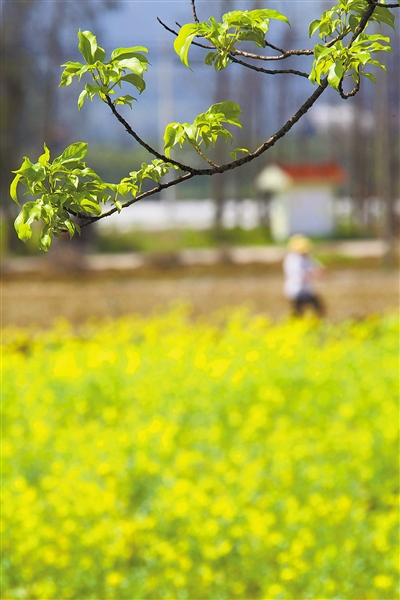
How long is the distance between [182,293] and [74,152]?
8819 mm

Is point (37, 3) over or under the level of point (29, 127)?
over

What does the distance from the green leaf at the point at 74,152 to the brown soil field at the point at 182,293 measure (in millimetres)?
7040

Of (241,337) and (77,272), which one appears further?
(77,272)

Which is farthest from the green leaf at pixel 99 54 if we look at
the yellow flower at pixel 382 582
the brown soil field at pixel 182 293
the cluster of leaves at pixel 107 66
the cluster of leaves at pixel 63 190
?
the brown soil field at pixel 182 293

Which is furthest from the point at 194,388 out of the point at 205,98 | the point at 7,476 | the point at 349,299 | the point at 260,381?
the point at 205,98

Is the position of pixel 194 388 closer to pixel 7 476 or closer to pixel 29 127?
pixel 7 476

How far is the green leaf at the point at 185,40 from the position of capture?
0.90m

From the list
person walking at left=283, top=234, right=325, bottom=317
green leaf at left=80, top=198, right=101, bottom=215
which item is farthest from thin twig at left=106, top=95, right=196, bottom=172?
person walking at left=283, top=234, right=325, bottom=317

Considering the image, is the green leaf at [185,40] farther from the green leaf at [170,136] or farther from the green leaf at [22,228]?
the green leaf at [22,228]

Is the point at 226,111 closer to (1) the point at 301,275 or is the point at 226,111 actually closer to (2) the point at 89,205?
(2) the point at 89,205

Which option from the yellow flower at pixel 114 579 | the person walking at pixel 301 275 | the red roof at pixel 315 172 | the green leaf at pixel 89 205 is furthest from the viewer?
A: the red roof at pixel 315 172

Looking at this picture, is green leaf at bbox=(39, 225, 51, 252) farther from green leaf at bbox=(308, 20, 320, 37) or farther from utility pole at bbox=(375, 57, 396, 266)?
utility pole at bbox=(375, 57, 396, 266)

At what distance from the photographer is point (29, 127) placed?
11.8 meters

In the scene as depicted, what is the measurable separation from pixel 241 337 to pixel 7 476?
8.51 ft
